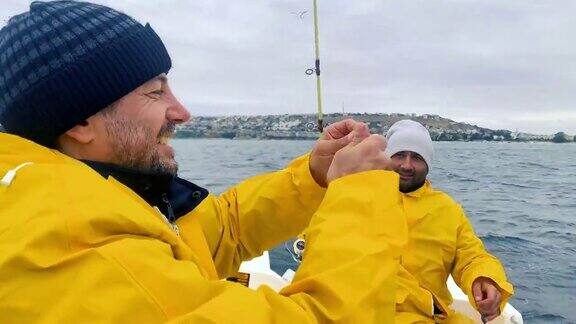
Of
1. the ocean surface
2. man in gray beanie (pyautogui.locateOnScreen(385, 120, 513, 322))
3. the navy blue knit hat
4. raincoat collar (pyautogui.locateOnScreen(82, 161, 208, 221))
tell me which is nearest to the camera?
the navy blue knit hat

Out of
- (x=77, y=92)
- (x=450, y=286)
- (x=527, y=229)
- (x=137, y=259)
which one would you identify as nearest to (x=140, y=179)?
(x=77, y=92)

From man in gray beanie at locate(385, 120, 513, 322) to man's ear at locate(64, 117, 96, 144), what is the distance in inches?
101

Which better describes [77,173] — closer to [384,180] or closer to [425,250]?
[384,180]

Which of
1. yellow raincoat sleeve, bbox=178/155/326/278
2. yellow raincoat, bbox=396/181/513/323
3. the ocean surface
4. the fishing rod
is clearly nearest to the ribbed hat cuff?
yellow raincoat sleeve, bbox=178/155/326/278

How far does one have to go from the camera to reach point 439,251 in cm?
425

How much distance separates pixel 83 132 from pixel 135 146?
15cm

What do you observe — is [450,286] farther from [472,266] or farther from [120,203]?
[120,203]

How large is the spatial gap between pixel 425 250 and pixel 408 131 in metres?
1.12

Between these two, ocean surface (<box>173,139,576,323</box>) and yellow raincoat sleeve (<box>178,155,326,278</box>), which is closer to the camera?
yellow raincoat sleeve (<box>178,155,326,278</box>)

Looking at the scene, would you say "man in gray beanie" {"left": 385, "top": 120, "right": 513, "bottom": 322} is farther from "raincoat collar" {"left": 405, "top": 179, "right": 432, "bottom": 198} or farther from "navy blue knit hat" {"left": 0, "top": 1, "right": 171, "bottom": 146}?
"navy blue knit hat" {"left": 0, "top": 1, "right": 171, "bottom": 146}

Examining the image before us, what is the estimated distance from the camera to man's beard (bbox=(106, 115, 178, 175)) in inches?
58.4

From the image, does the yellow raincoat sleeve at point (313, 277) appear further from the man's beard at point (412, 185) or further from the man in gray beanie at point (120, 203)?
the man's beard at point (412, 185)

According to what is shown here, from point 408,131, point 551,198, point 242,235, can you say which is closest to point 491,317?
point 408,131

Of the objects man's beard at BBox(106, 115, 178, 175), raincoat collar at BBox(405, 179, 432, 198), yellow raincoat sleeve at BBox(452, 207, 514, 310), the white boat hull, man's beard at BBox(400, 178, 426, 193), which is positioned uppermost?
man's beard at BBox(106, 115, 178, 175)
